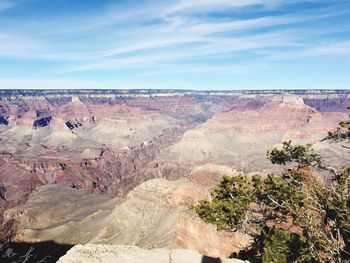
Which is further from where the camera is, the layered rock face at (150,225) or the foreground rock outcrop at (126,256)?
the layered rock face at (150,225)

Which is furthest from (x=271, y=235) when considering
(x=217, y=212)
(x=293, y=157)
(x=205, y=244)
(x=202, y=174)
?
(x=202, y=174)

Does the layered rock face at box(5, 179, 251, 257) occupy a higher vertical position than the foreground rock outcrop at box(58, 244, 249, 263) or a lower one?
lower

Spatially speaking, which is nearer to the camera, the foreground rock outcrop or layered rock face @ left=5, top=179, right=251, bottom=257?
the foreground rock outcrop

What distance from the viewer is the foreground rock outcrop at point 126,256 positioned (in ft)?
105

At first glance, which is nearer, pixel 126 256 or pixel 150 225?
pixel 126 256

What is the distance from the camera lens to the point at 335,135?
122 feet

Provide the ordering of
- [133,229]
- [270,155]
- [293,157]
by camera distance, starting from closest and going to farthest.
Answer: [293,157], [270,155], [133,229]

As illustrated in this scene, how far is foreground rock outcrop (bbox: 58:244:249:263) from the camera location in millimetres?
31964

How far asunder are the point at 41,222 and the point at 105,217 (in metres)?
31.7

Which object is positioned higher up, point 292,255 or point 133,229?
point 292,255

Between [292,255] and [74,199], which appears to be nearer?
[292,255]

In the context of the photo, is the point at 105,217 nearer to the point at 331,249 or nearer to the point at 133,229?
the point at 133,229

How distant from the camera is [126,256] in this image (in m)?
33.2

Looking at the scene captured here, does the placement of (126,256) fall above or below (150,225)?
above
